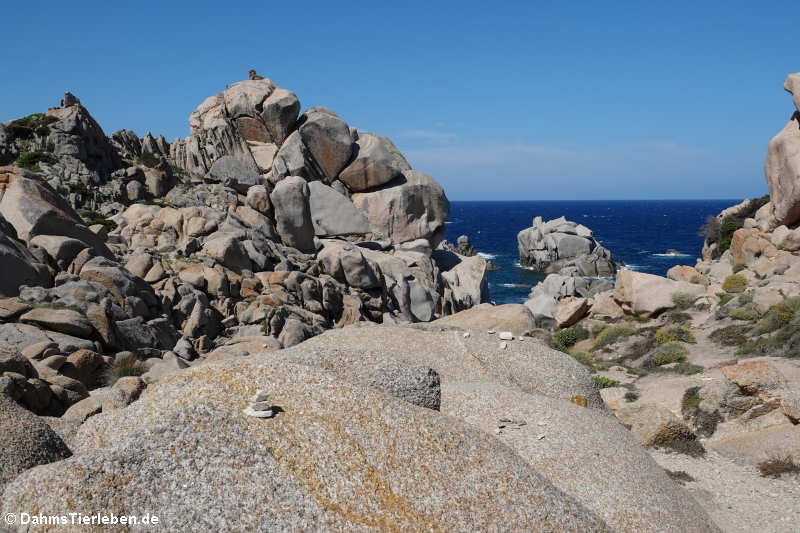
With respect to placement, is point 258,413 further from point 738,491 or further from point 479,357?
point 738,491

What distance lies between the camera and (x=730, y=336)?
26.2 meters

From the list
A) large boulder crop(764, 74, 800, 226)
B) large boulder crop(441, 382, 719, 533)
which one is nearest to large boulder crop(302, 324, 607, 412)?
large boulder crop(441, 382, 719, 533)

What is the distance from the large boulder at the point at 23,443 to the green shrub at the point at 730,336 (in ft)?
85.2

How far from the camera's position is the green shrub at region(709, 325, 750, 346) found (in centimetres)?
2552

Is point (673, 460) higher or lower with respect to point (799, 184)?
lower

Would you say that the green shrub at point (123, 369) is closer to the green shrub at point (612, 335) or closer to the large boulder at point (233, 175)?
the green shrub at point (612, 335)

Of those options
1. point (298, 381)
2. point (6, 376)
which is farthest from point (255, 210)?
point (298, 381)

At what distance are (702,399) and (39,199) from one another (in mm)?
24551

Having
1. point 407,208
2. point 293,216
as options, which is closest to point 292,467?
point 293,216

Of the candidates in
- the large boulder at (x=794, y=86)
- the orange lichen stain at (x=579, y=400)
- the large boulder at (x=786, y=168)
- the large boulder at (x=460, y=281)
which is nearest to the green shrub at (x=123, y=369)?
the orange lichen stain at (x=579, y=400)

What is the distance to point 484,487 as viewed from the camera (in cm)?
707

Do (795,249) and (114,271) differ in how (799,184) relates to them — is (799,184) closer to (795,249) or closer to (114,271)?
(795,249)

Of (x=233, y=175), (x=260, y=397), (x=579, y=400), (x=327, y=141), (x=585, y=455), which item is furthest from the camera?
(x=327, y=141)

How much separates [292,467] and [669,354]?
73.7ft
